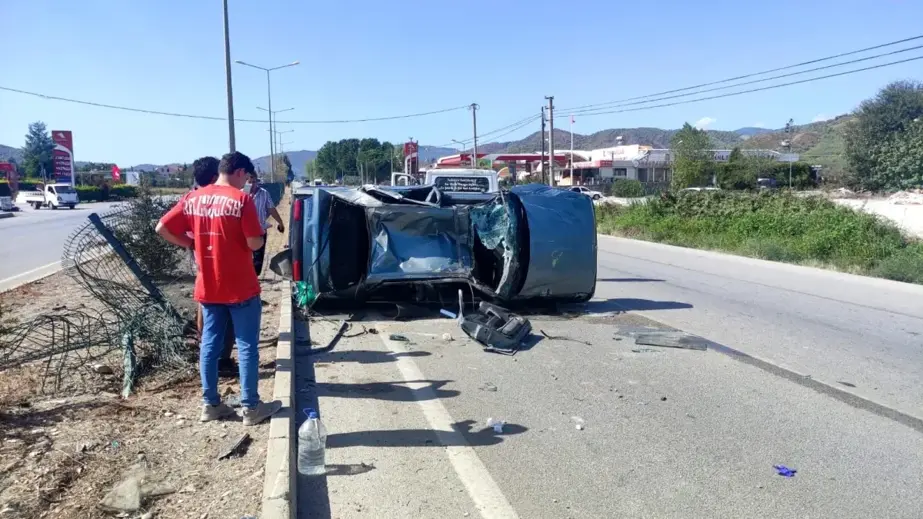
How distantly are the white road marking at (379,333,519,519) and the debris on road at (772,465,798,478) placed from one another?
5.58 feet

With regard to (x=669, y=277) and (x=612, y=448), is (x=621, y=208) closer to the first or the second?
(x=669, y=277)

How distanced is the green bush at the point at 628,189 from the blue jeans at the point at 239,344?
53.5 meters

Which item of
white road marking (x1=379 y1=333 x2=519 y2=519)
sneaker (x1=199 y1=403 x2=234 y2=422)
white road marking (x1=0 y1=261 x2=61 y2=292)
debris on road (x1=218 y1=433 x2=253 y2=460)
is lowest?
white road marking (x1=379 y1=333 x2=519 y2=519)

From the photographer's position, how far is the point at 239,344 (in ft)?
15.9

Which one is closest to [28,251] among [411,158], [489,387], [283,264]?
[283,264]

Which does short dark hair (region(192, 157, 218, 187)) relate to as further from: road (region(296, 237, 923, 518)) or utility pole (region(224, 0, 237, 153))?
utility pole (region(224, 0, 237, 153))

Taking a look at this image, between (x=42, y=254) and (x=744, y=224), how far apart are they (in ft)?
64.0

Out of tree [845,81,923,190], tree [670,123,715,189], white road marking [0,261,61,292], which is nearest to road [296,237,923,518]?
white road marking [0,261,61,292]

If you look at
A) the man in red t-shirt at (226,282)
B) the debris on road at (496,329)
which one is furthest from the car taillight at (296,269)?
the man in red t-shirt at (226,282)

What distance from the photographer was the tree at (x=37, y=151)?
406ft

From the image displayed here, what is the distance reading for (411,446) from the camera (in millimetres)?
4855

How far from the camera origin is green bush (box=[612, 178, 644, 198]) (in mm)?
57969

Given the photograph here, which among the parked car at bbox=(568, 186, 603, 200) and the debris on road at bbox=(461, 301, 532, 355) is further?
the parked car at bbox=(568, 186, 603, 200)

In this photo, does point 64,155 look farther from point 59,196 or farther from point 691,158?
point 691,158
